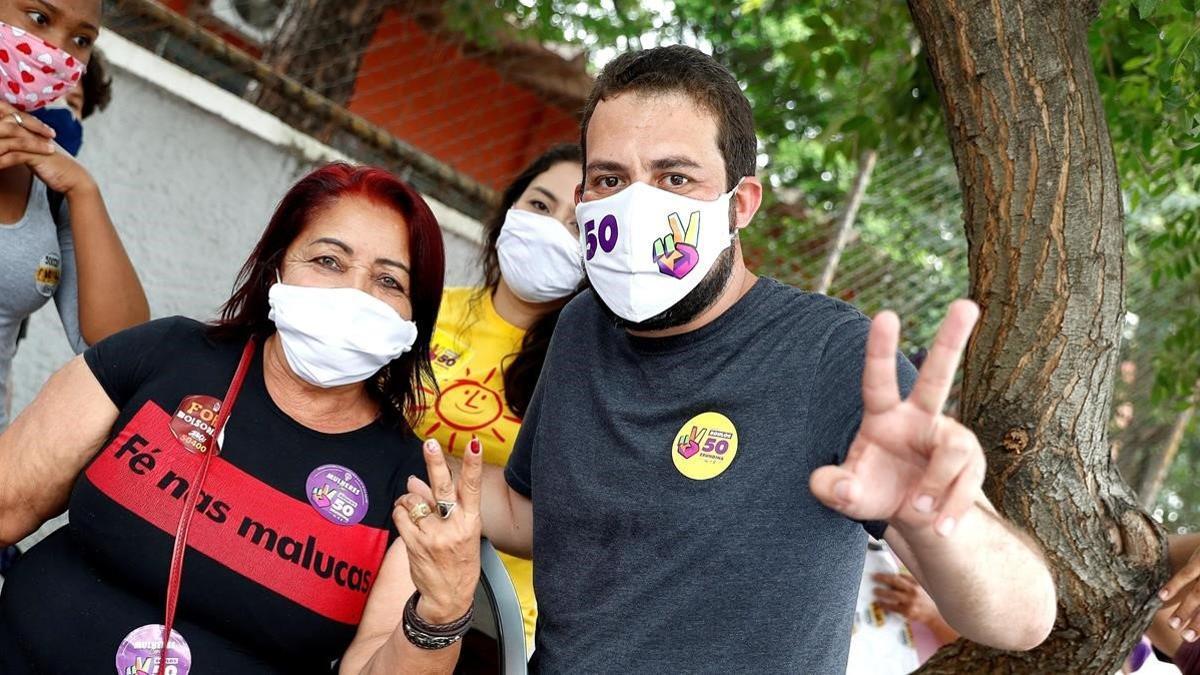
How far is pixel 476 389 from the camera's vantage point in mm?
3129

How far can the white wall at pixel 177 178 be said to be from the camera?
13.4 feet

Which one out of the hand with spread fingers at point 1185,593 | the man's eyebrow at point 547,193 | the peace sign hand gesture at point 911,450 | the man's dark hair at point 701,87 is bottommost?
the hand with spread fingers at point 1185,593

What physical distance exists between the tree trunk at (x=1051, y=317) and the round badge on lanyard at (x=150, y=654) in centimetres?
167

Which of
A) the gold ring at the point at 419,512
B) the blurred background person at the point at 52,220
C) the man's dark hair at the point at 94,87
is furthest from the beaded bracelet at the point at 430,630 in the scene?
the man's dark hair at the point at 94,87

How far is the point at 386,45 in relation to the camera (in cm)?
560

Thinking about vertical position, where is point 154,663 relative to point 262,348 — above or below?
below

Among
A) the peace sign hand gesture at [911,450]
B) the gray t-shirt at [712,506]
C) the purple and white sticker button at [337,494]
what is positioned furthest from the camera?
the purple and white sticker button at [337,494]

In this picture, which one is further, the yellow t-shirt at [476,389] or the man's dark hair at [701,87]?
the yellow t-shirt at [476,389]

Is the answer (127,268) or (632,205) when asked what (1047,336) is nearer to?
(632,205)

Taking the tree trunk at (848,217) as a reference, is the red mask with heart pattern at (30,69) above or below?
below

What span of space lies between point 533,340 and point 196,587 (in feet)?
3.99

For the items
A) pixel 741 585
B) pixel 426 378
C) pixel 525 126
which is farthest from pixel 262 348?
pixel 525 126

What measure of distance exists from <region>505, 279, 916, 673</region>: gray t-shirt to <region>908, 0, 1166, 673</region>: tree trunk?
0.70 metres

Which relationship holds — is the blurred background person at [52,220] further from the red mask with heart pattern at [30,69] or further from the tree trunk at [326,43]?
the tree trunk at [326,43]
